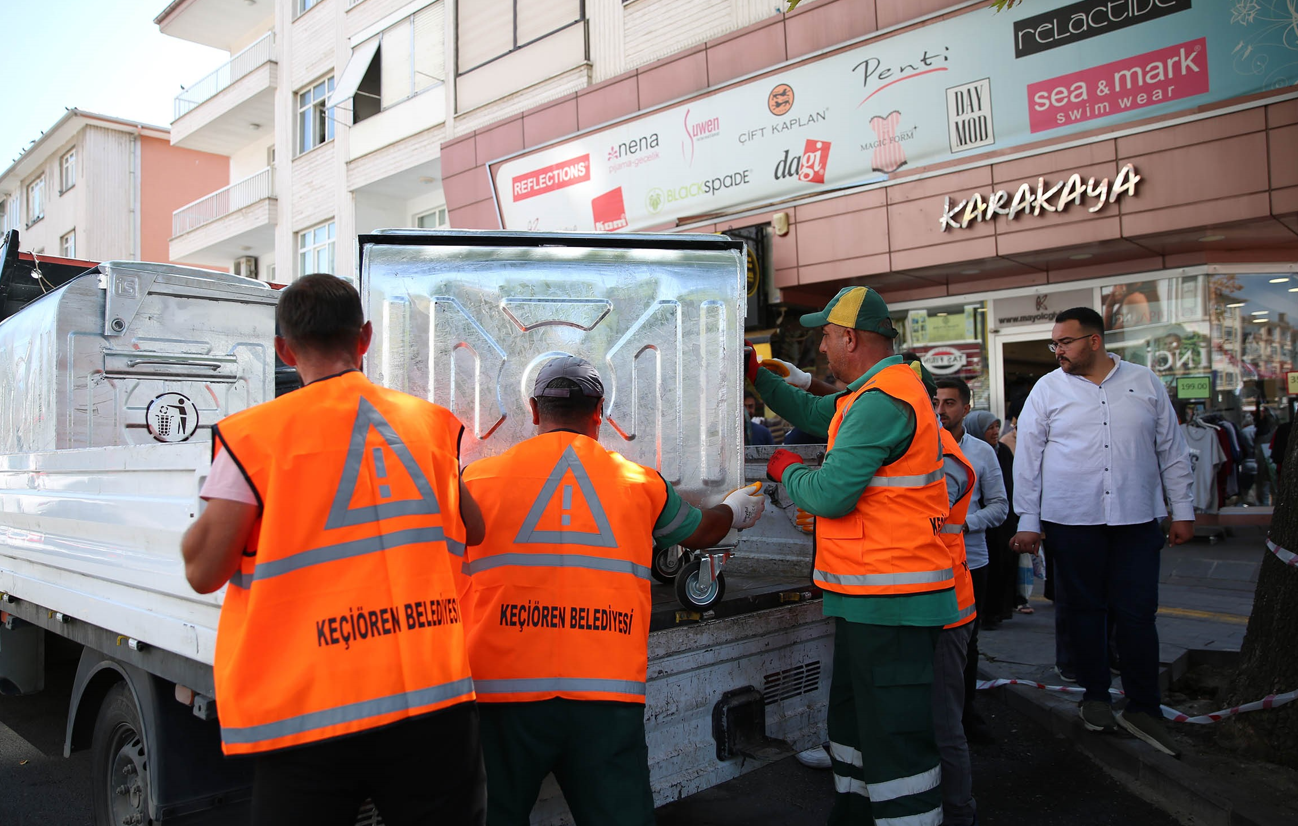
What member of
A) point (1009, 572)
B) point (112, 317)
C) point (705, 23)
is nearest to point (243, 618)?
point (112, 317)

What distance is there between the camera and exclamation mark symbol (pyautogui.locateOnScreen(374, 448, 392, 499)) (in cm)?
189

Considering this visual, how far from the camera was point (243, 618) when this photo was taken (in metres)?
1.80

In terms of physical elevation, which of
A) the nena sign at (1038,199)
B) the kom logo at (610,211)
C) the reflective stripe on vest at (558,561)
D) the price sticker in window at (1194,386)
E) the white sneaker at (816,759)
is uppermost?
the kom logo at (610,211)

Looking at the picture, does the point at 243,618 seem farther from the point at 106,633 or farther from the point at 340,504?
the point at 106,633

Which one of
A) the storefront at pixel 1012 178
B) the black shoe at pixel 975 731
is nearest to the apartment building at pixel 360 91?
the storefront at pixel 1012 178

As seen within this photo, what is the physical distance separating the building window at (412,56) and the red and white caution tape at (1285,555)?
14472 millimetres

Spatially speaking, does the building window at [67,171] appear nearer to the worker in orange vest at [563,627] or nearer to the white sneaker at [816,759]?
the white sneaker at [816,759]

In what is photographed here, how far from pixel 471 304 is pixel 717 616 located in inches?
56.6

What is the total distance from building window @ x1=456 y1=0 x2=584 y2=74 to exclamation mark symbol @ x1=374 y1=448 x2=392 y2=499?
12388mm

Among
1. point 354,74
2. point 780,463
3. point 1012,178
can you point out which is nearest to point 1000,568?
point 780,463

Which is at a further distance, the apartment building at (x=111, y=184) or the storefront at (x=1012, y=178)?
the apartment building at (x=111, y=184)

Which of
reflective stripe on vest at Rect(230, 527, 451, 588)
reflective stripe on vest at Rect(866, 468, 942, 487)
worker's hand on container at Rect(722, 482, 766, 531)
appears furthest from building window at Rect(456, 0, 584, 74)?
reflective stripe on vest at Rect(230, 527, 451, 588)

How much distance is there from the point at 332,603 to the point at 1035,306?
388 inches

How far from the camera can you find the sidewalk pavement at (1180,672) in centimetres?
354
